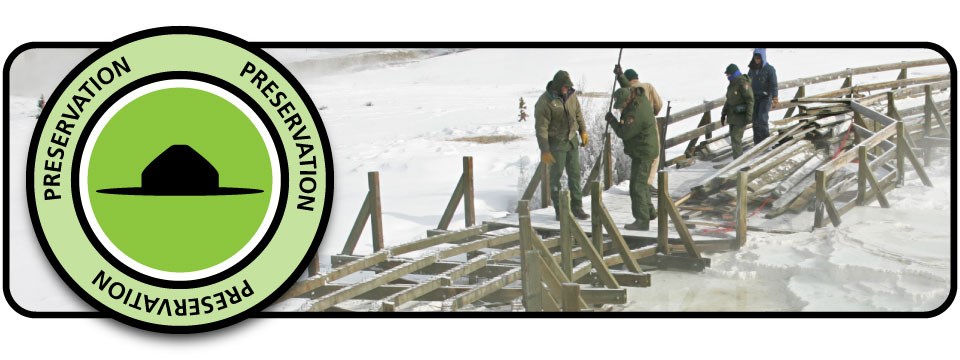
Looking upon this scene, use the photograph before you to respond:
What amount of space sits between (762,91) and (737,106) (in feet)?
1.23

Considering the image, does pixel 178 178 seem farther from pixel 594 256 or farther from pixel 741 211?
pixel 741 211

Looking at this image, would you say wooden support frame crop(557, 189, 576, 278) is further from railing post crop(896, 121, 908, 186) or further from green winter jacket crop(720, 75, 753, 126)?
railing post crop(896, 121, 908, 186)

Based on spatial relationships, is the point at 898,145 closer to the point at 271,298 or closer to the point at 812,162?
the point at 812,162

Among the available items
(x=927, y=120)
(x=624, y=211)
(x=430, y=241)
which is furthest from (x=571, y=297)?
(x=927, y=120)

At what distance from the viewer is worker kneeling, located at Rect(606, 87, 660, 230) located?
8992 millimetres

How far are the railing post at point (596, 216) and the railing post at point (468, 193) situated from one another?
100 cm

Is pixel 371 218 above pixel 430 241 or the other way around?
above

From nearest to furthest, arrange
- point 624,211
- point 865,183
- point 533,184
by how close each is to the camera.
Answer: point 533,184 < point 865,183 < point 624,211

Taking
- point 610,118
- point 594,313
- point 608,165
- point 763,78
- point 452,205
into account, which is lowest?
point 594,313

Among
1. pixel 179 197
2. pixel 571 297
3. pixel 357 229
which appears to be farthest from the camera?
pixel 357 229

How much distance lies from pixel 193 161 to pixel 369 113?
166 cm

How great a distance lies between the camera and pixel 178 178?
7363 mm

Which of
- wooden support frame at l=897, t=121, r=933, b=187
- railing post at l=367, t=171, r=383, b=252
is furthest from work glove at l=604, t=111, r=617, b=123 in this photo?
wooden support frame at l=897, t=121, r=933, b=187
